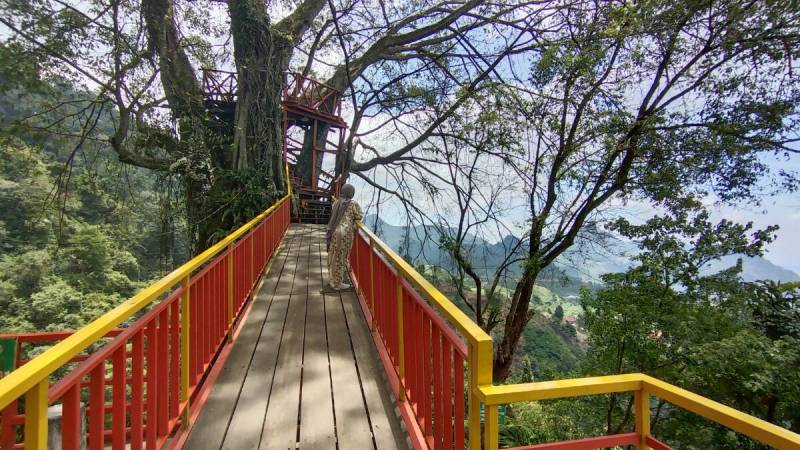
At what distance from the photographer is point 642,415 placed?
1.54 meters

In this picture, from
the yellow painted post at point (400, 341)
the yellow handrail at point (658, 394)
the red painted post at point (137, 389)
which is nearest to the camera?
the yellow handrail at point (658, 394)

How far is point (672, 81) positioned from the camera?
7398 mm

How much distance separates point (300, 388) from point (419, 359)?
3.77 ft

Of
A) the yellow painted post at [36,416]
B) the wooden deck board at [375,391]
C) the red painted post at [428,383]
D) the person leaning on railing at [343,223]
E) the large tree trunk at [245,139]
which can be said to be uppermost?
the large tree trunk at [245,139]

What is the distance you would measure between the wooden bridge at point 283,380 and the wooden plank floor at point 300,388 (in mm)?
11

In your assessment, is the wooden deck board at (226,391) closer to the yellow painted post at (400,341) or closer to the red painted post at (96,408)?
the red painted post at (96,408)

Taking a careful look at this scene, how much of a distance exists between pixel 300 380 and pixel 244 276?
176 cm

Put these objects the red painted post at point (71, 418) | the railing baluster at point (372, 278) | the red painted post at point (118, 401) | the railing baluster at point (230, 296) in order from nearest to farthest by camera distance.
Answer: the red painted post at point (71, 418) → the red painted post at point (118, 401) → the railing baluster at point (230, 296) → the railing baluster at point (372, 278)

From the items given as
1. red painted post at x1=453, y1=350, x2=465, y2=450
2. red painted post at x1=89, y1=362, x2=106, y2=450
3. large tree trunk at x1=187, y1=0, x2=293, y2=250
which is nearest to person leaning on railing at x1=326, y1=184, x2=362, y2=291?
red painted post at x1=453, y1=350, x2=465, y2=450

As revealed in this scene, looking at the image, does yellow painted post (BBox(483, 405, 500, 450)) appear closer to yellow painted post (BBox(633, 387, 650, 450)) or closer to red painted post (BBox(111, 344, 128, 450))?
yellow painted post (BBox(633, 387, 650, 450))

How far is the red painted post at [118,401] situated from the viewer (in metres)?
1.48

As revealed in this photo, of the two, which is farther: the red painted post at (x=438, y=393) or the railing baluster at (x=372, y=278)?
the railing baluster at (x=372, y=278)

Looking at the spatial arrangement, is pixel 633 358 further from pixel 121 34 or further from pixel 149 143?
pixel 121 34

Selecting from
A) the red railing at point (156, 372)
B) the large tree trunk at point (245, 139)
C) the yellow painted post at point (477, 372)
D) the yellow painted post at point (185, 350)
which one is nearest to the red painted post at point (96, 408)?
the red railing at point (156, 372)
